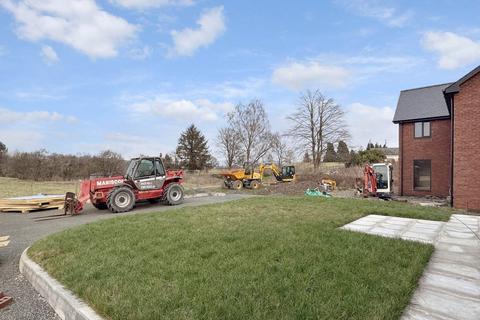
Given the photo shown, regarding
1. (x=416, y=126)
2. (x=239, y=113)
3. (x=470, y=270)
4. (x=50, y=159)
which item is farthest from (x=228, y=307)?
(x=239, y=113)

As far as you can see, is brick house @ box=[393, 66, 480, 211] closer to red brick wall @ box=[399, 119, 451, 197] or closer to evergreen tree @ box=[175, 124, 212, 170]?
red brick wall @ box=[399, 119, 451, 197]

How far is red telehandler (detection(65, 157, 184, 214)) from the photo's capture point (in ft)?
41.1

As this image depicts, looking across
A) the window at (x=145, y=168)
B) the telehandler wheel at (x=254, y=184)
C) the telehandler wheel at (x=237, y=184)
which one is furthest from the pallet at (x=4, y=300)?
the telehandler wheel at (x=254, y=184)

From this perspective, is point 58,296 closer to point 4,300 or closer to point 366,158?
point 4,300

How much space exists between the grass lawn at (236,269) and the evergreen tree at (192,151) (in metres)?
43.5

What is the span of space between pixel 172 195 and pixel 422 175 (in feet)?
47.6

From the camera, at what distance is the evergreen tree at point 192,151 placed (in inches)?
2002

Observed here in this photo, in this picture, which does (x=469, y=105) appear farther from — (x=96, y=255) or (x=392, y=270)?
(x=96, y=255)

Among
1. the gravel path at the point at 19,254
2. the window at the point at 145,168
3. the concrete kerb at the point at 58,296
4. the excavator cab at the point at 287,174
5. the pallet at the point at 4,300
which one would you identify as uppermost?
the window at the point at 145,168

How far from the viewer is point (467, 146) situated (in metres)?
13.1

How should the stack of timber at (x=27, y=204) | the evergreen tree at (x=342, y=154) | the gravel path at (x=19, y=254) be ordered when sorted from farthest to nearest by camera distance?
1. the evergreen tree at (x=342, y=154)
2. the stack of timber at (x=27, y=204)
3. the gravel path at (x=19, y=254)

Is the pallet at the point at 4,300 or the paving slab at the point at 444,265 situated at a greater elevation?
the paving slab at the point at 444,265

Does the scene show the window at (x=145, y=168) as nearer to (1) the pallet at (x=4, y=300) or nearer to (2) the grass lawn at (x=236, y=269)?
(2) the grass lawn at (x=236, y=269)

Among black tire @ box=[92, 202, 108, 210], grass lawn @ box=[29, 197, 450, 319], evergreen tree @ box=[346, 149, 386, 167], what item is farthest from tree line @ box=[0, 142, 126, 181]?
evergreen tree @ box=[346, 149, 386, 167]
